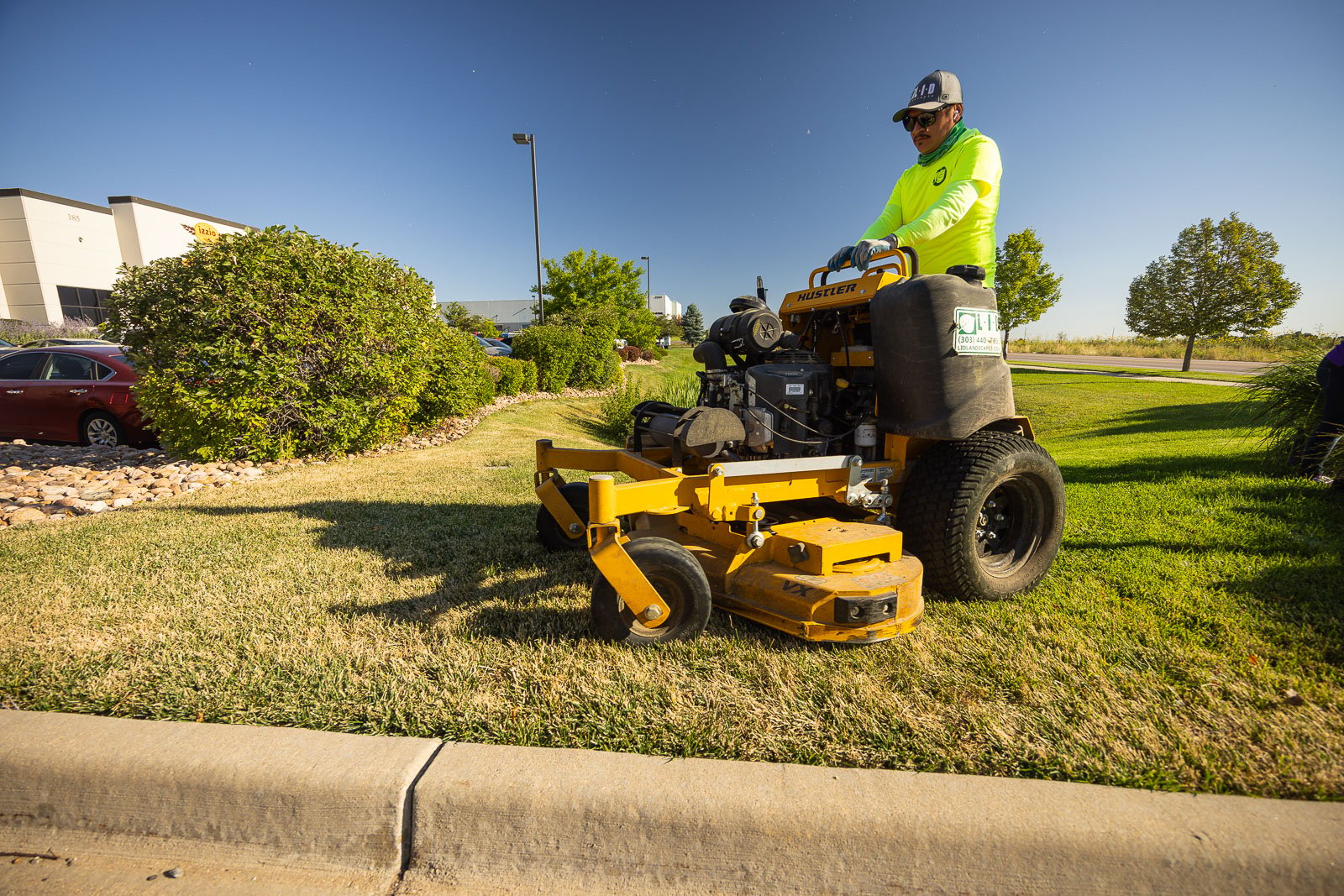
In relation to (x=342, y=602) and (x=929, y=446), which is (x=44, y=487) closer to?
(x=342, y=602)

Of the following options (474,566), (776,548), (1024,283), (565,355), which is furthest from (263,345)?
(1024,283)

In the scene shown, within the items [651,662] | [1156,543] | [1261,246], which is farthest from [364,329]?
[1261,246]

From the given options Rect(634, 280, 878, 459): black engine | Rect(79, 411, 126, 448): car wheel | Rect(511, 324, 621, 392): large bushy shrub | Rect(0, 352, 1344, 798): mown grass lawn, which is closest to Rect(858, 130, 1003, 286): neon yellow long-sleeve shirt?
Rect(634, 280, 878, 459): black engine

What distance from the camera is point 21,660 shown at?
2.41 metres

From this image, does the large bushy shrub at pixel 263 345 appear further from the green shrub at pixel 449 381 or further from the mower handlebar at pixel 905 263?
the mower handlebar at pixel 905 263

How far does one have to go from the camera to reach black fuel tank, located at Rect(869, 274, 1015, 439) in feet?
8.66

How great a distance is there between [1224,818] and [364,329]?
7726 mm

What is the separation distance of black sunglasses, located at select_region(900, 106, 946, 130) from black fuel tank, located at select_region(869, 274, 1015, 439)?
3.22 ft

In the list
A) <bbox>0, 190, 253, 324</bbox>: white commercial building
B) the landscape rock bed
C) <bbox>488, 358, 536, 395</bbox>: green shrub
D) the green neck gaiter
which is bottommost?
the landscape rock bed

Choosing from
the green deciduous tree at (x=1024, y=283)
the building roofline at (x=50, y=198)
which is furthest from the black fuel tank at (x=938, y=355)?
the building roofline at (x=50, y=198)

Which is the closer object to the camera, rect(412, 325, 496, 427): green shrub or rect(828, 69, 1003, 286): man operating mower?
rect(828, 69, 1003, 286): man operating mower

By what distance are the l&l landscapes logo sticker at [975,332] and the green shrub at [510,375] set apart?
11.5 meters

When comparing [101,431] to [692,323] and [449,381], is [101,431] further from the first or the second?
[692,323]

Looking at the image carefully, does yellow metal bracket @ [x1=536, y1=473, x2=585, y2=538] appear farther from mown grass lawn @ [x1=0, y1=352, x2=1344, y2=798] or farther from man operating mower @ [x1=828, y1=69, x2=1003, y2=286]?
man operating mower @ [x1=828, y1=69, x2=1003, y2=286]
